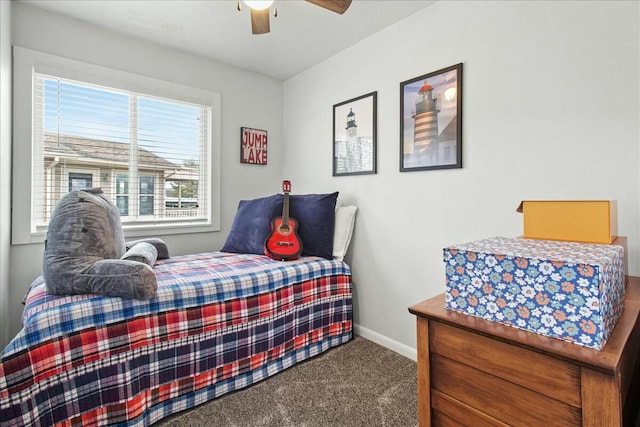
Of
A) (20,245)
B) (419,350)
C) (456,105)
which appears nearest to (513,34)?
(456,105)

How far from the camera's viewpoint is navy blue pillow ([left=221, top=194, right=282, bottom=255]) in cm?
252

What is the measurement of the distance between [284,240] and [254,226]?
A: 1.12 ft

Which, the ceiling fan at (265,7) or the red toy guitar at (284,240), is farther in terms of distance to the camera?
the red toy guitar at (284,240)

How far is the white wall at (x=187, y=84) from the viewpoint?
7.10 feet

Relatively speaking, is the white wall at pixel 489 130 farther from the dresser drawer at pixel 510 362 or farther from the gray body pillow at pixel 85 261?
the gray body pillow at pixel 85 261

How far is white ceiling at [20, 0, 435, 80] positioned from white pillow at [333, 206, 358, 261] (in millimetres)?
1379

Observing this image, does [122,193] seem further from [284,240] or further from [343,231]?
[343,231]

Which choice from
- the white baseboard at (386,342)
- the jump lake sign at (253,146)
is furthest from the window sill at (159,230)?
the white baseboard at (386,342)

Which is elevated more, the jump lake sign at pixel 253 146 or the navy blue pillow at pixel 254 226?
the jump lake sign at pixel 253 146

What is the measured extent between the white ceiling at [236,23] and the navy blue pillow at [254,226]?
1.29m

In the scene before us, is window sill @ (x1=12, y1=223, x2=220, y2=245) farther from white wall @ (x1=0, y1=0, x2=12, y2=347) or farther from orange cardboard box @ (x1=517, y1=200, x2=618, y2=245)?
orange cardboard box @ (x1=517, y1=200, x2=618, y2=245)

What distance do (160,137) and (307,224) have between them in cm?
151

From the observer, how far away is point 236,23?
2.34 metres

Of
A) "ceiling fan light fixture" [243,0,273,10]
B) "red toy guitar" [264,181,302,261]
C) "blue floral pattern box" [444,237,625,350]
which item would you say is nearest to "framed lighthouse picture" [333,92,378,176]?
"red toy guitar" [264,181,302,261]
